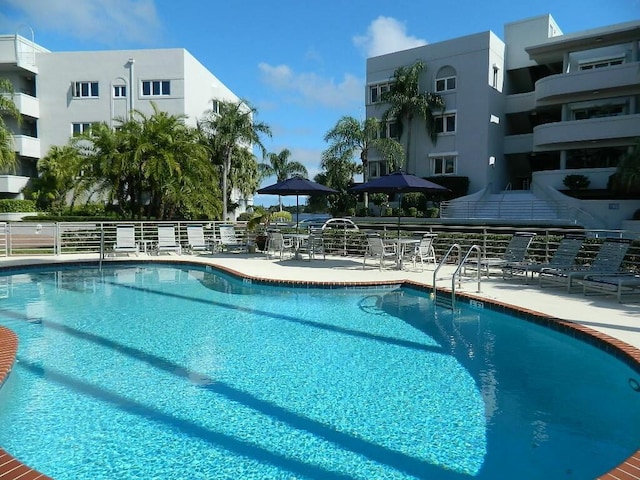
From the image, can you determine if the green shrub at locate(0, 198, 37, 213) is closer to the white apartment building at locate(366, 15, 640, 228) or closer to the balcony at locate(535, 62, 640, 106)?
the white apartment building at locate(366, 15, 640, 228)

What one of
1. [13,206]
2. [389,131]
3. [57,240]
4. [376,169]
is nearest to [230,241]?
[57,240]

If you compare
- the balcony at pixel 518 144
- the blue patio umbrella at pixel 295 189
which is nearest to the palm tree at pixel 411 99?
the balcony at pixel 518 144

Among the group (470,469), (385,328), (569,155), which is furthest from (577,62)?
(470,469)

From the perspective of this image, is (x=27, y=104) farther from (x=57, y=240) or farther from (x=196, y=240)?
(x=196, y=240)

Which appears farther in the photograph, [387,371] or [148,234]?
[148,234]

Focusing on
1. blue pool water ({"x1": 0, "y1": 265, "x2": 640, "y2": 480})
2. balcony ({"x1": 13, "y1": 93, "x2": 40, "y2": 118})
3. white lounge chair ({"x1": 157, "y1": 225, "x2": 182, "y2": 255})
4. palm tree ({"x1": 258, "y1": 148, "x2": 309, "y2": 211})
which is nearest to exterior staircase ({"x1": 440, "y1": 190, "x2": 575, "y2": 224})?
white lounge chair ({"x1": 157, "y1": 225, "x2": 182, "y2": 255})

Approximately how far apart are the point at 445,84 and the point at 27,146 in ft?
90.3

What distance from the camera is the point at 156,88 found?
1236 inches

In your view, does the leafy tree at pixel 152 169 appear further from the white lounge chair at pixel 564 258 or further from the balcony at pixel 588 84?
the balcony at pixel 588 84

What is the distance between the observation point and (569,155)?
29469mm

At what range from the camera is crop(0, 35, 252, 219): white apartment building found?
3097cm

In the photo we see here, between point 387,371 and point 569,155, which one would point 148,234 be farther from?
point 569,155

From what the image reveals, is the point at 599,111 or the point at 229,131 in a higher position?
the point at 599,111

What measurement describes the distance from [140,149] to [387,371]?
17570 millimetres
